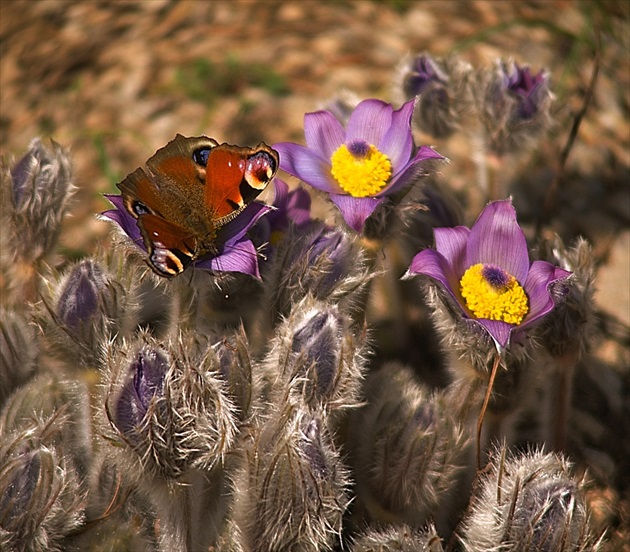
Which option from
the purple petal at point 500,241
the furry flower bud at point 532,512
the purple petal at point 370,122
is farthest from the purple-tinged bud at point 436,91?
the furry flower bud at point 532,512

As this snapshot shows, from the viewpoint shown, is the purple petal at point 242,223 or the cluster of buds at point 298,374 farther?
the purple petal at point 242,223

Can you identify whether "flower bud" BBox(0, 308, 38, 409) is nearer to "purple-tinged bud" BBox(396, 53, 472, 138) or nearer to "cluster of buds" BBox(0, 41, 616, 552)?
"cluster of buds" BBox(0, 41, 616, 552)

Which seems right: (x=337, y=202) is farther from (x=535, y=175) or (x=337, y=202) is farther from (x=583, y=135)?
(x=583, y=135)

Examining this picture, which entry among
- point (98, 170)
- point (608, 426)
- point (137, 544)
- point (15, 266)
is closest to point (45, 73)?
point (98, 170)

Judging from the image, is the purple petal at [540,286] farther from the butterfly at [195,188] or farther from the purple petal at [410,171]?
the butterfly at [195,188]

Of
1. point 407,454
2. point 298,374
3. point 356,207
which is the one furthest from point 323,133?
point 407,454

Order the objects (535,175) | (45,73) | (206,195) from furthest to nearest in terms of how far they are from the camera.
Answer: (45,73) → (535,175) → (206,195)
